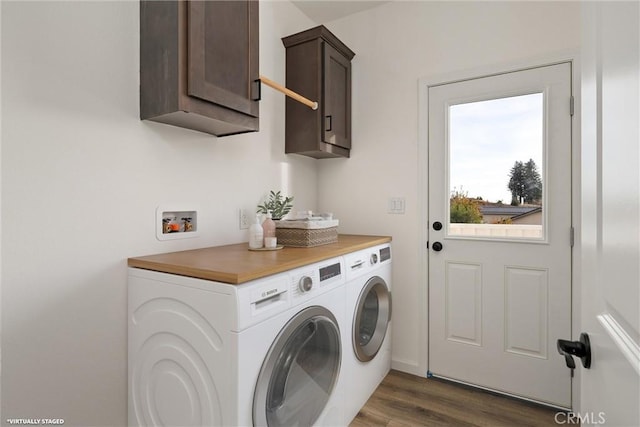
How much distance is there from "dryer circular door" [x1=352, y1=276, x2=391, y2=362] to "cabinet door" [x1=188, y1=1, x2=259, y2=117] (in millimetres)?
1249

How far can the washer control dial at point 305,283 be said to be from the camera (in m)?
1.31

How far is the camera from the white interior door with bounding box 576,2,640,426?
0.43 m

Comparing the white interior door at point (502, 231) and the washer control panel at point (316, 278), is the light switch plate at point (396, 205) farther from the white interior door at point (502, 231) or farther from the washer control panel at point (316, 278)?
the washer control panel at point (316, 278)

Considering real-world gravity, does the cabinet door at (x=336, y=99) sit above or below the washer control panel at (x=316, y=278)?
above

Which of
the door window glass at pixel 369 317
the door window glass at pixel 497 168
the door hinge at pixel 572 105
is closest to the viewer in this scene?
A: the door hinge at pixel 572 105

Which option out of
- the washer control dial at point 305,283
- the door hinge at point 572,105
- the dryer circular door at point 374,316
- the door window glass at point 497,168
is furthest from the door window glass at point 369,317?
the door hinge at point 572,105

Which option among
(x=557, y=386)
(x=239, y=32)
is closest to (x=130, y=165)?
(x=239, y=32)

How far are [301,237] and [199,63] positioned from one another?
0.93 m

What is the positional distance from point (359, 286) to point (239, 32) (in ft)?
4.61

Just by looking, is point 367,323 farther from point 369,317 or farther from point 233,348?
point 233,348

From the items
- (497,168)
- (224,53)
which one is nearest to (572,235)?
(497,168)

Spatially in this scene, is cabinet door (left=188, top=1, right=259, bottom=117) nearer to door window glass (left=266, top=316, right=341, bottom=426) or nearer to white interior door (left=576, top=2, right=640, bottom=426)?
door window glass (left=266, top=316, right=341, bottom=426)

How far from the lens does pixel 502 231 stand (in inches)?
80.7

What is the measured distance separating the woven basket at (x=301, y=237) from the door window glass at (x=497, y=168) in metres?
0.95
